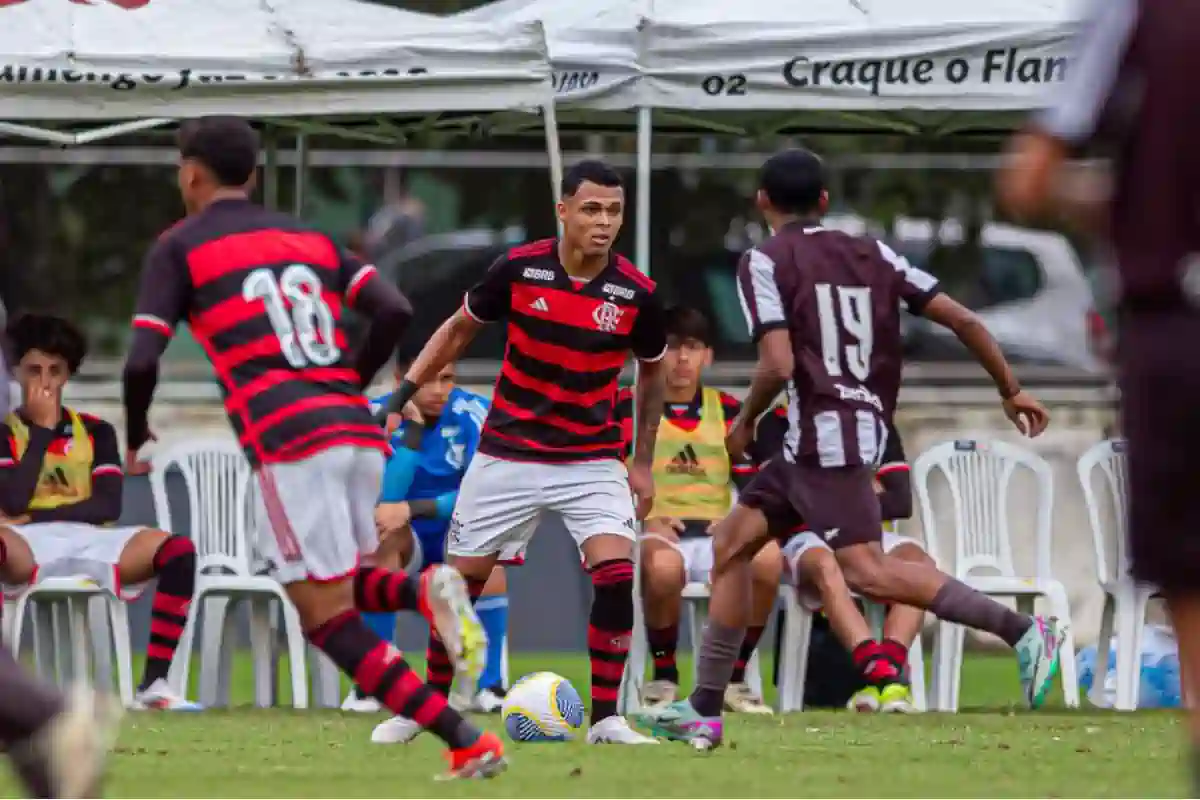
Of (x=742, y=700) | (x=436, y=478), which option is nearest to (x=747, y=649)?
(x=742, y=700)

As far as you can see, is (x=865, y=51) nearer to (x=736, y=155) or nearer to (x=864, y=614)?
(x=864, y=614)

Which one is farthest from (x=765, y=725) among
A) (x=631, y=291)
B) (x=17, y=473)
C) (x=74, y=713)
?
(x=74, y=713)

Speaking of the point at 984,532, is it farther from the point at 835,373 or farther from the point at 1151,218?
the point at 1151,218

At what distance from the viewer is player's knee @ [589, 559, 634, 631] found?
29.7 ft

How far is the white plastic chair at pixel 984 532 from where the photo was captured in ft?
38.4

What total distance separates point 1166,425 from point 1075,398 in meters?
11.3

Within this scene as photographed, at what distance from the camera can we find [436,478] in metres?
11.6

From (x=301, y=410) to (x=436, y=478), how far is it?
4.57 metres

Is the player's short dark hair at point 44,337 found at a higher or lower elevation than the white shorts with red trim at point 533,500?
higher

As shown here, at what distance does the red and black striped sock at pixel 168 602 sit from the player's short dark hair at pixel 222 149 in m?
4.32

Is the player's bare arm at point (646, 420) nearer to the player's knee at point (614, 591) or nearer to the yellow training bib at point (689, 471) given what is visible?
the player's knee at point (614, 591)

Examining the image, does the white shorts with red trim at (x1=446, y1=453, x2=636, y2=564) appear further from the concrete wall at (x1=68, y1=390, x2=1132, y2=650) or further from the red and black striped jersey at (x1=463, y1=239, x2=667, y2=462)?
the concrete wall at (x1=68, y1=390, x2=1132, y2=650)

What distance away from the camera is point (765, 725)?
9.98 meters

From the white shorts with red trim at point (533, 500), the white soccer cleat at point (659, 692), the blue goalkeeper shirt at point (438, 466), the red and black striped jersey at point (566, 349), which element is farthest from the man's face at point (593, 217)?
the blue goalkeeper shirt at point (438, 466)
